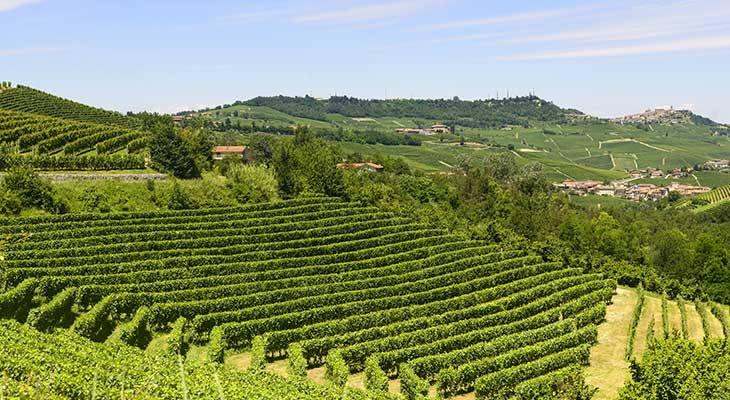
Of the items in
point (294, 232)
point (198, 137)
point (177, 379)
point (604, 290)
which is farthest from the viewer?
point (198, 137)

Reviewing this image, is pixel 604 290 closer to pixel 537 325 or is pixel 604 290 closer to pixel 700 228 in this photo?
pixel 537 325

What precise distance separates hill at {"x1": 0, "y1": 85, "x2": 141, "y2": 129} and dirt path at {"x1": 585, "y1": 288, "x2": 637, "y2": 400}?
96.4 m

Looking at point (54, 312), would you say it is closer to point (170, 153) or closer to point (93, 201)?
point (93, 201)

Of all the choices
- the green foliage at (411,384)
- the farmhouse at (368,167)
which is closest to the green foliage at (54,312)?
the green foliage at (411,384)

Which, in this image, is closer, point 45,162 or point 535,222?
point 45,162

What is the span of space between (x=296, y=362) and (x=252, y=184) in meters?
40.4

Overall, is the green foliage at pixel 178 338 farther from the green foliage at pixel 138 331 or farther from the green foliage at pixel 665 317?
the green foliage at pixel 665 317

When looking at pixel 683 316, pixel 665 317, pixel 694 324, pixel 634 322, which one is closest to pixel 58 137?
pixel 634 322

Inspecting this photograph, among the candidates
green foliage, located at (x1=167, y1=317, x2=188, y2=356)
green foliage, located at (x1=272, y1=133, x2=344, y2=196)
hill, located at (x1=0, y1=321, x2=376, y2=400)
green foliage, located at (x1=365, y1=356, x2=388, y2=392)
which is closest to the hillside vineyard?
green foliage, located at (x1=167, y1=317, x2=188, y2=356)

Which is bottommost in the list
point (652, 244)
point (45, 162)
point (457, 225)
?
point (652, 244)

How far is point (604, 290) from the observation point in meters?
A: 48.9

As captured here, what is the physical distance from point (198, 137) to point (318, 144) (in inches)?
793

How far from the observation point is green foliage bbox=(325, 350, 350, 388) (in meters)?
30.0

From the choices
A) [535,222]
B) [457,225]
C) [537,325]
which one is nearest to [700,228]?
[535,222]
